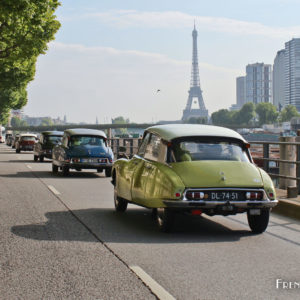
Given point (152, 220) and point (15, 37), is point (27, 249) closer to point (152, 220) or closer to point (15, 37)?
point (152, 220)

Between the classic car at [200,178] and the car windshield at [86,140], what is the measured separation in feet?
36.4

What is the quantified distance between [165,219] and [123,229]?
2.48 feet

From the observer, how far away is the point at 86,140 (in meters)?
20.7

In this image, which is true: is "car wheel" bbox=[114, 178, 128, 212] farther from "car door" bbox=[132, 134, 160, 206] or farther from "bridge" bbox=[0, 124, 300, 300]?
"car door" bbox=[132, 134, 160, 206]

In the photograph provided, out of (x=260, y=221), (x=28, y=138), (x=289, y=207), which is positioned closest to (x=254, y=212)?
(x=260, y=221)

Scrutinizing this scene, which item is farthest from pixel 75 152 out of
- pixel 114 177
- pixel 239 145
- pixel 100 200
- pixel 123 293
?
pixel 123 293

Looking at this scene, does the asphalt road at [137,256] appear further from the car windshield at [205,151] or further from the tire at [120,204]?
the car windshield at [205,151]

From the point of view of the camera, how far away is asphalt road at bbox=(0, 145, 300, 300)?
17.5 ft

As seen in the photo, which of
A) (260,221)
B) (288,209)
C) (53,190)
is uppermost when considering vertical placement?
(260,221)

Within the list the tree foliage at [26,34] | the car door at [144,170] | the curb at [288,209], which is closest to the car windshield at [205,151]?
the car door at [144,170]

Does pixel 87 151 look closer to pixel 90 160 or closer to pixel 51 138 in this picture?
pixel 90 160

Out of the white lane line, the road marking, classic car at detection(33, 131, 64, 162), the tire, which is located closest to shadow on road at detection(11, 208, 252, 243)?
the tire

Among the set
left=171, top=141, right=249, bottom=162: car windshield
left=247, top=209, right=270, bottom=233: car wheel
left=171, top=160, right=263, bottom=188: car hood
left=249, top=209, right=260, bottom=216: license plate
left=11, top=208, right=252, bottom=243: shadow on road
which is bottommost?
left=11, top=208, right=252, bottom=243: shadow on road

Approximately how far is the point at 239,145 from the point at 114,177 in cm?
294
